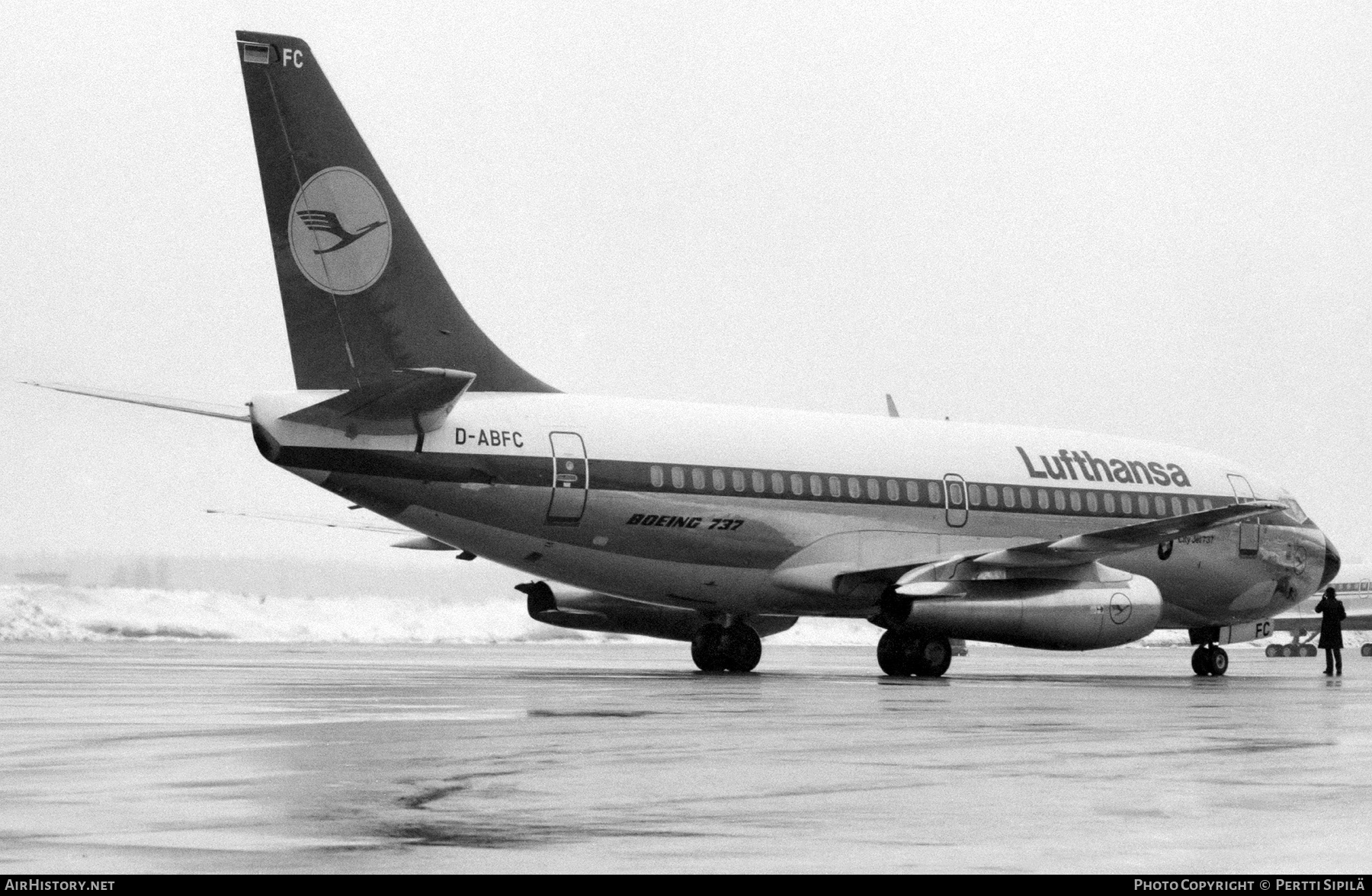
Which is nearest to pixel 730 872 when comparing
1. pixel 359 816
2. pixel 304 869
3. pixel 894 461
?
pixel 304 869

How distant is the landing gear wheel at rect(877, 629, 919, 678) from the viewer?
2775 centimetres

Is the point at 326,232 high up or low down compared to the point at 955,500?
up

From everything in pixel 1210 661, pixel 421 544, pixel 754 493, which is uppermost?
pixel 754 493

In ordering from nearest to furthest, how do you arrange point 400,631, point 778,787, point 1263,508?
point 778,787
point 1263,508
point 400,631

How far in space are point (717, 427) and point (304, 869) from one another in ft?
68.3

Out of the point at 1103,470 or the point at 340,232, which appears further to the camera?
the point at 1103,470

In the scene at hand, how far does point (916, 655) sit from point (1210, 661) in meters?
6.71

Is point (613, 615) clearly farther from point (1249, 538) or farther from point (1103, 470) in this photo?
point (1249, 538)

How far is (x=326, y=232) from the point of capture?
24156 millimetres

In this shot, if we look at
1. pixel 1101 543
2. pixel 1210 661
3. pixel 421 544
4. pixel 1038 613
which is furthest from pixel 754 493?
pixel 1210 661

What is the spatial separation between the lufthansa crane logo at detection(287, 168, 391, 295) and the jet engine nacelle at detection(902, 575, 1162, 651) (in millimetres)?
9432

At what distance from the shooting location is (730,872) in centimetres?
685

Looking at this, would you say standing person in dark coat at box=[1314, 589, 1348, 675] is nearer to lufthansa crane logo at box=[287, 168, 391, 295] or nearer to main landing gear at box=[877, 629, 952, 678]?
main landing gear at box=[877, 629, 952, 678]
